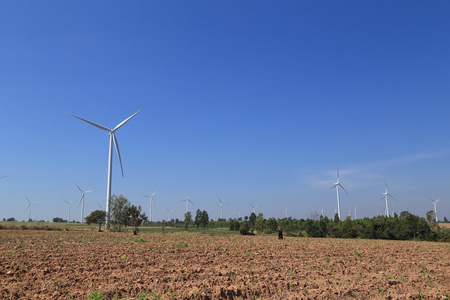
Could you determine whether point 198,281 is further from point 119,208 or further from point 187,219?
point 187,219

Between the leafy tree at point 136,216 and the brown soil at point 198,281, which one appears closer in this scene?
the brown soil at point 198,281

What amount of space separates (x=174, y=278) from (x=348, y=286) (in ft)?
24.2

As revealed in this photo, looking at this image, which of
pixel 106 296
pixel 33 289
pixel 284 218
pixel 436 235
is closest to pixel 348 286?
pixel 106 296

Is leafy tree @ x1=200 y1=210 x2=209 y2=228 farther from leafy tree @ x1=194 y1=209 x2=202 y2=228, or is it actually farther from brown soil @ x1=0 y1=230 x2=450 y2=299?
brown soil @ x1=0 y1=230 x2=450 y2=299

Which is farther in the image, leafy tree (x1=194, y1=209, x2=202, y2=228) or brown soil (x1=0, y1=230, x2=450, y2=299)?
leafy tree (x1=194, y1=209, x2=202, y2=228)

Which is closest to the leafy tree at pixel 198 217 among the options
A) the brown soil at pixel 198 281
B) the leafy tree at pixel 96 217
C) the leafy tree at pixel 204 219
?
the leafy tree at pixel 204 219

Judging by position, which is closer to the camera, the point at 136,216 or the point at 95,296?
the point at 95,296

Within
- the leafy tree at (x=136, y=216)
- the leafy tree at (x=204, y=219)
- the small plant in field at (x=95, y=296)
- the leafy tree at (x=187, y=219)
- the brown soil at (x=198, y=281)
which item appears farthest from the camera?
the leafy tree at (x=204, y=219)

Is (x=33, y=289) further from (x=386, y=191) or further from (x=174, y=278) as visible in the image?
(x=386, y=191)

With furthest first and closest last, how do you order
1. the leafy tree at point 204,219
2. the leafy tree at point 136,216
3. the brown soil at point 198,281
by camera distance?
the leafy tree at point 204,219
the leafy tree at point 136,216
the brown soil at point 198,281

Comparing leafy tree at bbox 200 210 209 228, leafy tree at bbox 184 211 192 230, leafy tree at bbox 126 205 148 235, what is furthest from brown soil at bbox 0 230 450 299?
leafy tree at bbox 200 210 209 228

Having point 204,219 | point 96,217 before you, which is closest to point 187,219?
point 204,219

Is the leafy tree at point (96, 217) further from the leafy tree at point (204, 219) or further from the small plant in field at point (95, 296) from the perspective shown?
the leafy tree at point (204, 219)

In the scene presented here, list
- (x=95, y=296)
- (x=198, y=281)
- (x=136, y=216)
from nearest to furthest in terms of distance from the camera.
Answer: (x=95, y=296)
(x=198, y=281)
(x=136, y=216)
